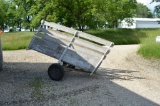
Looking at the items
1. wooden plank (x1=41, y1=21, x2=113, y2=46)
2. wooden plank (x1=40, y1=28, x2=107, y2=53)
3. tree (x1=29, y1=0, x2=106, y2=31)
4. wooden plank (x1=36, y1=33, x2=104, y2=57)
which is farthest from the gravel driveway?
tree (x1=29, y1=0, x2=106, y2=31)

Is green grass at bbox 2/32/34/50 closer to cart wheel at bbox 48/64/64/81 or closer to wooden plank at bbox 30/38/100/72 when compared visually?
wooden plank at bbox 30/38/100/72

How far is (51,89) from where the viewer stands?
7590mm

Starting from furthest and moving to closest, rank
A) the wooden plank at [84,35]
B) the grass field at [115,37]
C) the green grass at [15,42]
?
the grass field at [115,37] → the green grass at [15,42] → the wooden plank at [84,35]

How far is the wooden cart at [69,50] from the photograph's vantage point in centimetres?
837

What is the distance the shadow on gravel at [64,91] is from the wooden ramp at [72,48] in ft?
1.98

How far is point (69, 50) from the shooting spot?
844cm

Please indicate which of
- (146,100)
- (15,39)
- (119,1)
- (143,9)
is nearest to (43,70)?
(146,100)

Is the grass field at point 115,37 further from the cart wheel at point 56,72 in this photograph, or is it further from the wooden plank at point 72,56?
the cart wheel at point 56,72

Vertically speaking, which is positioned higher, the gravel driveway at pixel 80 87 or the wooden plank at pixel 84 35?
the wooden plank at pixel 84 35

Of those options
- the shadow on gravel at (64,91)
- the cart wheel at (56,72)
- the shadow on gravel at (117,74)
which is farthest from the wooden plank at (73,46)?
the shadow on gravel at (117,74)

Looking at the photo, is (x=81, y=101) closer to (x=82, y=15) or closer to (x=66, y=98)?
(x=66, y=98)

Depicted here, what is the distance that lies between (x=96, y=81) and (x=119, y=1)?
82.3 ft

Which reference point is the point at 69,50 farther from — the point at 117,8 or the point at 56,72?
the point at 117,8

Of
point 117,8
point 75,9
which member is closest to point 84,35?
point 75,9
